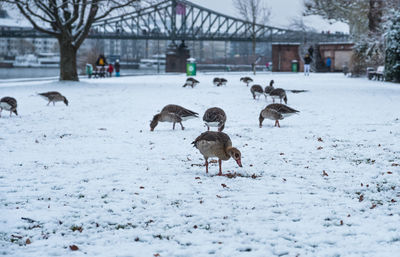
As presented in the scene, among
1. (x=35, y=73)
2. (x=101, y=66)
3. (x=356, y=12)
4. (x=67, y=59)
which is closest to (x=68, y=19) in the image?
(x=67, y=59)

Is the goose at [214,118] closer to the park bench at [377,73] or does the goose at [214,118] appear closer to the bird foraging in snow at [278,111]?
the bird foraging in snow at [278,111]

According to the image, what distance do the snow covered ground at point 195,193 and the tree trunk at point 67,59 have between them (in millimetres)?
18992

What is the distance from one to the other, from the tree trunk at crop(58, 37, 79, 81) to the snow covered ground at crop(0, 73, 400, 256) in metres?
19.0

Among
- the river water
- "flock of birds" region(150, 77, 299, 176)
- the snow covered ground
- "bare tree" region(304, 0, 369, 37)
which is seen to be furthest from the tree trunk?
the river water

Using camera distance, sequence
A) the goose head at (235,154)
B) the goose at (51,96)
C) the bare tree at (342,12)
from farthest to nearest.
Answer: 1. the bare tree at (342,12)
2. the goose at (51,96)
3. the goose head at (235,154)

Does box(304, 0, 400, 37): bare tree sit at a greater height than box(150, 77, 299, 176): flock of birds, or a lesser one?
greater

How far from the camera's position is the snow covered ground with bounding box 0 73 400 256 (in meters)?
4.21

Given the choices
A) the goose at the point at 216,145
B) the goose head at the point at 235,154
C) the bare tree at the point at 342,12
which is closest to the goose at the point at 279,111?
the goose at the point at 216,145

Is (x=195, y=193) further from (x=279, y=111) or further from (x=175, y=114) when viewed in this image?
(x=279, y=111)

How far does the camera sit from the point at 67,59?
98.0 ft

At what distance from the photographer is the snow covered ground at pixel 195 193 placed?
13.8 ft

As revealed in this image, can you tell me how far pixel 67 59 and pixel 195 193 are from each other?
26135 millimetres

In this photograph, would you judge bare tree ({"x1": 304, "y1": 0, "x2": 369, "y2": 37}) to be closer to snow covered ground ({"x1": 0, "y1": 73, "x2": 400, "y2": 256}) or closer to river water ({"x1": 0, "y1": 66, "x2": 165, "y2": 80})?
river water ({"x1": 0, "y1": 66, "x2": 165, "y2": 80})

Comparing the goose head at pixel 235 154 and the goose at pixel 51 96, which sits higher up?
the goose at pixel 51 96
